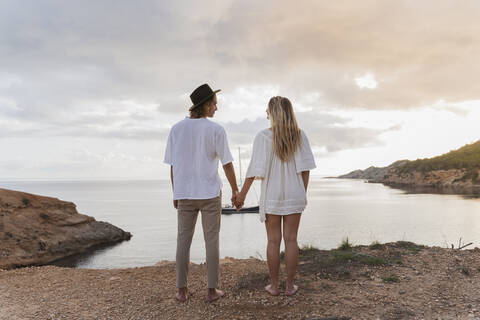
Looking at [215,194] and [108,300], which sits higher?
[215,194]

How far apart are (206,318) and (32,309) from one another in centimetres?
228

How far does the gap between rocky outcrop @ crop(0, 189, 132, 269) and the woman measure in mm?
17385

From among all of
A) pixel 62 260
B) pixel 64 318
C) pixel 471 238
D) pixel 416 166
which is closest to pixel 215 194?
pixel 64 318

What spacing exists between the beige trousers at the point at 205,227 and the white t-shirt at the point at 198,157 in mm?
103

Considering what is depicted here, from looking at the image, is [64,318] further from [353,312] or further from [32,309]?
[353,312]

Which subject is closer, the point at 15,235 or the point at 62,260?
the point at 15,235

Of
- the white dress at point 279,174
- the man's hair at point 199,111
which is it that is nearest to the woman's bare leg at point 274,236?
the white dress at point 279,174

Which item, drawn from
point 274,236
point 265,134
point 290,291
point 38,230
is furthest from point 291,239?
point 38,230

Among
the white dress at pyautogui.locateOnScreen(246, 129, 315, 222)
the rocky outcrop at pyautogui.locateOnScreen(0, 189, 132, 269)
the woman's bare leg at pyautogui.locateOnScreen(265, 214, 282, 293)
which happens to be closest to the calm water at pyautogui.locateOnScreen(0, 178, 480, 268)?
the rocky outcrop at pyautogui.locateOnScreen(0, 189, 132, 269)

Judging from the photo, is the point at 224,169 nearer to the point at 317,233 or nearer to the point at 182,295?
the point at 182,295

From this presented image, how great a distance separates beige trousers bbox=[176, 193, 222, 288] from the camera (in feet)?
12.2

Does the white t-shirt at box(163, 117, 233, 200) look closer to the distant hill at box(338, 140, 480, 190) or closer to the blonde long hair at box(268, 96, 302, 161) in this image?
the blonde long hair at box(268, 96, 302, 161)

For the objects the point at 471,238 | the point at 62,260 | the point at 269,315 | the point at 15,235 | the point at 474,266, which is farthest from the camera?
the point at 471,238

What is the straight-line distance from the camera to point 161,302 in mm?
4059
